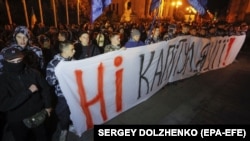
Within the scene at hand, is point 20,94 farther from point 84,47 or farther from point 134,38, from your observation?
point 134,38

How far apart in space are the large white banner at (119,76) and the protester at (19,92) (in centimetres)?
33

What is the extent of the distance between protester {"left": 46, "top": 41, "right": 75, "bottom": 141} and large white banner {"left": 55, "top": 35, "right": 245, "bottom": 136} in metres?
0.21

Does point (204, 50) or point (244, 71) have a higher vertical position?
point (204, 50)

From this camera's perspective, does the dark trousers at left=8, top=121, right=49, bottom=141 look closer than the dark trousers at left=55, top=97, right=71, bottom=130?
Yes

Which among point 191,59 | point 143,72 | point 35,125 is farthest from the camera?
point 191,59

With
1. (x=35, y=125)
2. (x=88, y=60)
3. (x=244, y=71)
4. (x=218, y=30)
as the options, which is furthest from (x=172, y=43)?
(x=218, y=30)

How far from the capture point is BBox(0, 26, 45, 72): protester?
11.9 feet

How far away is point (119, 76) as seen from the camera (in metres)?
3.96

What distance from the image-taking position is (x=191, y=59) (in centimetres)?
646

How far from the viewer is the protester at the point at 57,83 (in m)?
3.23

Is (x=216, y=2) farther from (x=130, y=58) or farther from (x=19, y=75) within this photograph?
(x=19, y=75)

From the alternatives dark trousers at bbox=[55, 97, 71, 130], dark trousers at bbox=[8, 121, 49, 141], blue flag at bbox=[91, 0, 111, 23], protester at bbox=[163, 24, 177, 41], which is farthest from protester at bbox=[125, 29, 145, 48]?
dark trousers at bbox=[8, 121, 49, 141]

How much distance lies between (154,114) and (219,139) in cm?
151

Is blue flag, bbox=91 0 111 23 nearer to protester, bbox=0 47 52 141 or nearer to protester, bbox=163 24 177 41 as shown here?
protester, bbox=163 24 177 41
